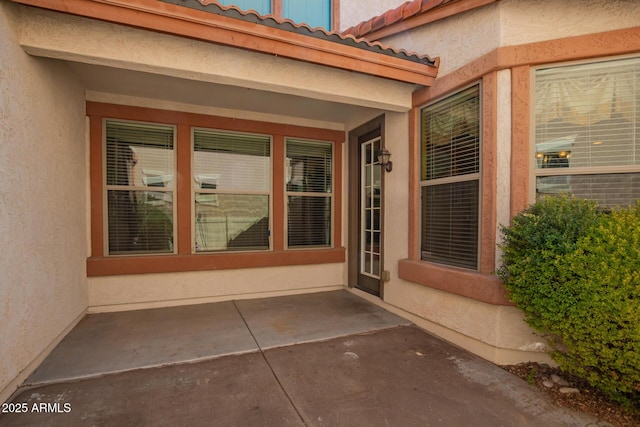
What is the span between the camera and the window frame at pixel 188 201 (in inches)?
170

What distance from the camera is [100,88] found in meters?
4.21

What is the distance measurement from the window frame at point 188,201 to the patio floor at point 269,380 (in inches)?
35.2

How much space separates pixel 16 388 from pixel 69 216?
1.90m

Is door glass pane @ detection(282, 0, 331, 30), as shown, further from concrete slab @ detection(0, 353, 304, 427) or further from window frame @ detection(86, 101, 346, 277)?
concrete slab @ detection(0, 353, 304, 427)

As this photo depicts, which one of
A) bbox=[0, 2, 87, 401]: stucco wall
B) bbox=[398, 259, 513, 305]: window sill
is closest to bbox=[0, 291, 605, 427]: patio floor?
bbox=[0, 2, 87, 401]: stucco wall

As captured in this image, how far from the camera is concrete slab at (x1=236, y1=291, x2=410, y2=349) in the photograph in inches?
143

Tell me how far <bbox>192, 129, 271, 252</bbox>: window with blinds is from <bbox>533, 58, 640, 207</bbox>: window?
3967 millimetres

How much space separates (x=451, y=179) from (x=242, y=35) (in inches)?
110

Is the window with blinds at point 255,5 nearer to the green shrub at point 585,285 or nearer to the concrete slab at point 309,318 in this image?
the concrete slab at point 309,318

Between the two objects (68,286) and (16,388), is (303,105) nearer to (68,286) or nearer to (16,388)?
(68,286)

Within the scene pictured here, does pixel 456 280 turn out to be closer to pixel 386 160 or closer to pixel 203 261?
pixel 386 160

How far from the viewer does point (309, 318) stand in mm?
4191

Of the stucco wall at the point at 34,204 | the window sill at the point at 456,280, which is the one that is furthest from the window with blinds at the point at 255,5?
the window sill at the point at 456,280

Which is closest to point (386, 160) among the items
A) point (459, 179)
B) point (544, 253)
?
point (459, 179)
